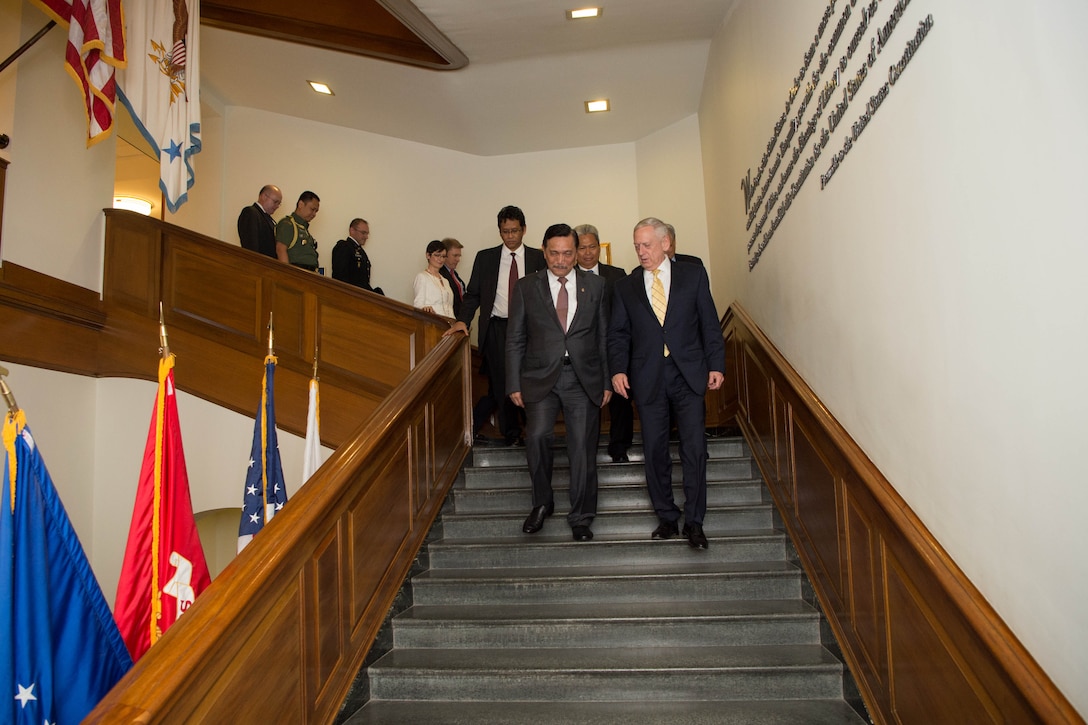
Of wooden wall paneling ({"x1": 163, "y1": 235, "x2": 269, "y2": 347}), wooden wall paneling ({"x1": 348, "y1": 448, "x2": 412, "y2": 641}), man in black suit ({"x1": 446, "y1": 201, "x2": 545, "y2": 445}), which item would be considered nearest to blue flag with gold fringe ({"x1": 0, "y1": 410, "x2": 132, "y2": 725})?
wooden wall paneling ({"x1": 348, "y1": 448, "x2": 412, "y2": 641})

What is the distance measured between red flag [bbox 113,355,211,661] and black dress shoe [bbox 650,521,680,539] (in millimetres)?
1908

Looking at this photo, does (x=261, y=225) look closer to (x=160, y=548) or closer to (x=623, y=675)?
(x=160, y=548)

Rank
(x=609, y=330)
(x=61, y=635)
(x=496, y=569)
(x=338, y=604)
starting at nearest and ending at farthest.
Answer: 1. (x=61, y=635)
2. (x=338, y=604)
3. (x=496, y=569)
4. (x=609, y=330)

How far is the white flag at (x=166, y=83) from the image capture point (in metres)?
4.54

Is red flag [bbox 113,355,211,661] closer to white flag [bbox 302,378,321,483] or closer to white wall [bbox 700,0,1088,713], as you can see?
white flag [bbox 302,378,321,483]

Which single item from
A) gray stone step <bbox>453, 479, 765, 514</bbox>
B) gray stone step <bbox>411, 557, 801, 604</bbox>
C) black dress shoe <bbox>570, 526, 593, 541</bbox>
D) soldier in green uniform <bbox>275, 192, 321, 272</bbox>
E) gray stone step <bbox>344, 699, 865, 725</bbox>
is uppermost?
soldier in green uniform <bbox>275, 192, 321, 272</bbox>

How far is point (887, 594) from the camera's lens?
249cm

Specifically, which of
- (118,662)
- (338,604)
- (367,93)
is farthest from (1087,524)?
(367,93)

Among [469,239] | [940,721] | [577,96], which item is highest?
[577,96]

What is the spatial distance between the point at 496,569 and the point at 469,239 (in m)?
4.97

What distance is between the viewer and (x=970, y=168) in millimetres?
1875

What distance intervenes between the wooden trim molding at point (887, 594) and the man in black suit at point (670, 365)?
405mm

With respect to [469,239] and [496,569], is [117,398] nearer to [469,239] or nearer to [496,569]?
[496,569]

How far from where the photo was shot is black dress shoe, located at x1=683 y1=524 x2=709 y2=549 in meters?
3.61
